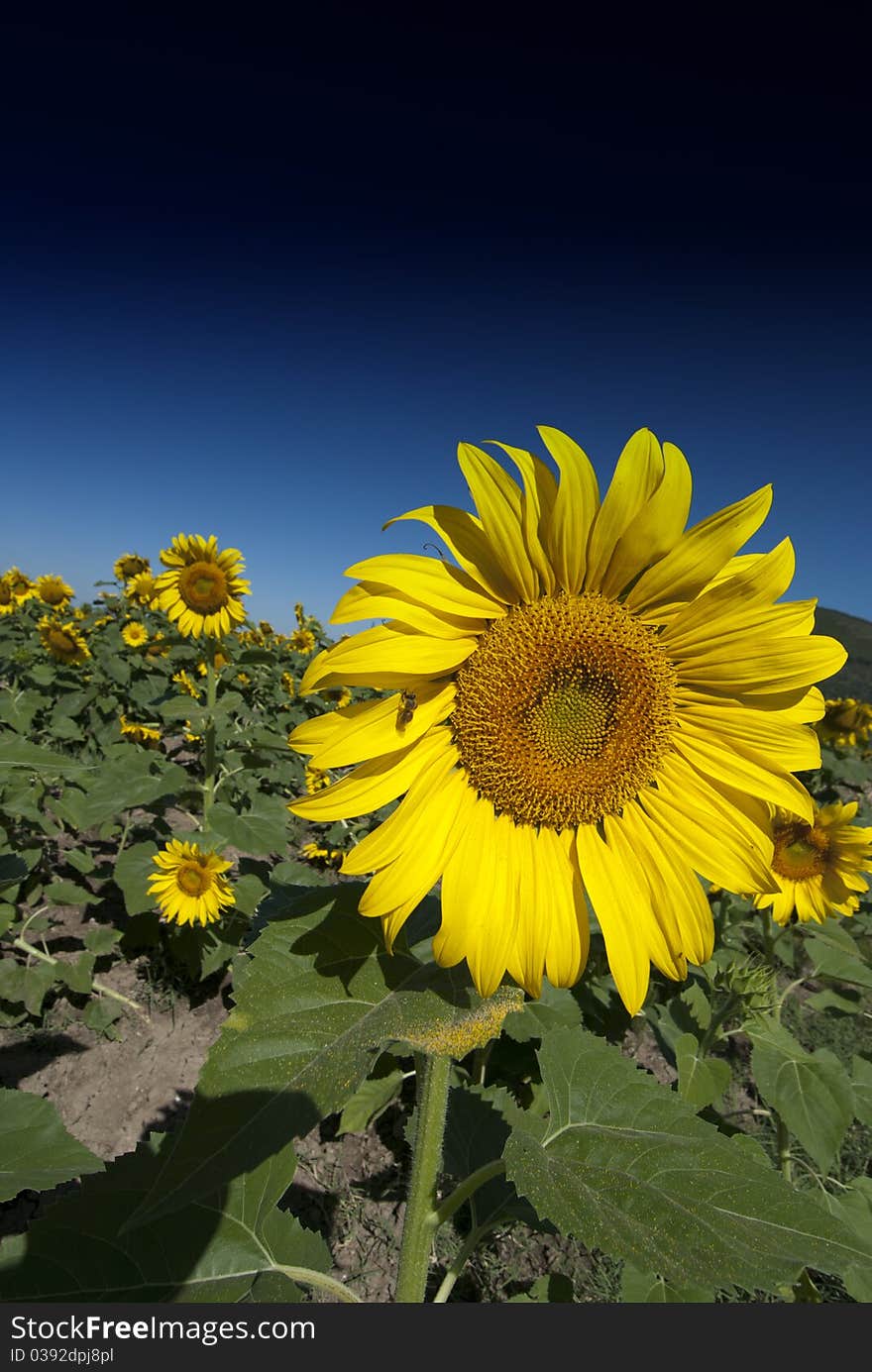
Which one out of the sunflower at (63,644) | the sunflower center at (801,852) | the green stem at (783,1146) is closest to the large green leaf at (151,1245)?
the green stem at (783,1146)

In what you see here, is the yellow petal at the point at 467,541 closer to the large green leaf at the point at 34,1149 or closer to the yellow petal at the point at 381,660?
the yellow petal at the point at 381,660

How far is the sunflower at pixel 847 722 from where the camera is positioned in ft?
19.4

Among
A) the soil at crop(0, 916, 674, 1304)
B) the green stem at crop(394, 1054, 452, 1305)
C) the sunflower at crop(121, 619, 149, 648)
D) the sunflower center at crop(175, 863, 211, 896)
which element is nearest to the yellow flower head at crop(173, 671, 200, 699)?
the sunflower at crop(121, 619, 149, 648)

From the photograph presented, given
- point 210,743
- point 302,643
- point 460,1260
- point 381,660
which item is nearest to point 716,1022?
point 460,1260

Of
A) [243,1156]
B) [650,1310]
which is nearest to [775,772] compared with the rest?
[650,1310]

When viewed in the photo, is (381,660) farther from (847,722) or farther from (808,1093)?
(847,722)

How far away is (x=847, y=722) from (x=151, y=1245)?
6476 millimetres

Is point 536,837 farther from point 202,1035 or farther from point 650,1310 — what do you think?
point 202,1035

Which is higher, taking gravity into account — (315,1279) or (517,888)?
(517,888)

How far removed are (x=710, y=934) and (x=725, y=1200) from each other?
46 cm

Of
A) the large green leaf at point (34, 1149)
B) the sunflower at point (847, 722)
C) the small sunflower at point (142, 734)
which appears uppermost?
the sunflower at point (847, 722)

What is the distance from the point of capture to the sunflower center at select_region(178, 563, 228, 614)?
5.27 meters

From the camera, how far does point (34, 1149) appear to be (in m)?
1.54

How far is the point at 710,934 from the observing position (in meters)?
1.41
